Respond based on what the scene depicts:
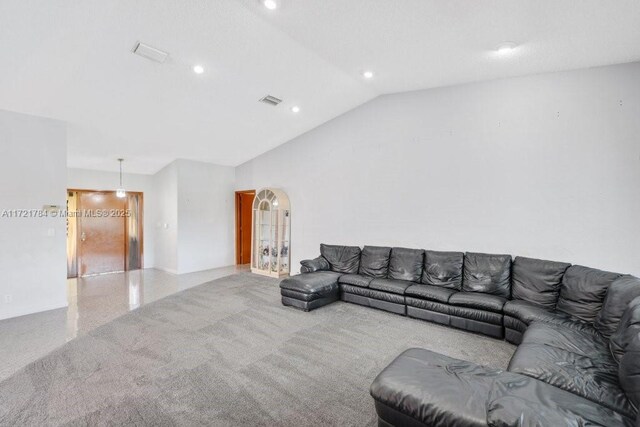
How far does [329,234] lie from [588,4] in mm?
4529

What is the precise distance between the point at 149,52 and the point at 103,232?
542 centimetres

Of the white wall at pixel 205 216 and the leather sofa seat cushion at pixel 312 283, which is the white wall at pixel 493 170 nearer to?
the leather sofa seat cushion at pixel 312 283

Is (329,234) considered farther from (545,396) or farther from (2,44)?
(2,44)

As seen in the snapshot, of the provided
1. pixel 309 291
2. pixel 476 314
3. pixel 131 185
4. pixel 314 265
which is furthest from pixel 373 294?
pixel 131 185

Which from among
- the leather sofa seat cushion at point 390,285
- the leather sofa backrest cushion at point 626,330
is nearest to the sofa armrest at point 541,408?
the leather sofa backrest cushion at point 626,330

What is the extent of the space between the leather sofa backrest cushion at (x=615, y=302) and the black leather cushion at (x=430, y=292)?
1434 mm

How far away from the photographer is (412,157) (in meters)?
4.96

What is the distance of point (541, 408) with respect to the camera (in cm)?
154

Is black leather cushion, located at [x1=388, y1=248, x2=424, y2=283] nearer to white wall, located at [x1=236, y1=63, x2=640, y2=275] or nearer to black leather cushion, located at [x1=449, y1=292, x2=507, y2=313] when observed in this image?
white wall, located at [x1=236, y1=63, x2=640, y2=275]

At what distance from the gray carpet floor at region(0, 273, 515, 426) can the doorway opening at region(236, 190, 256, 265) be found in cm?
364

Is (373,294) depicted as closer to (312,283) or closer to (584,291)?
(312,283)

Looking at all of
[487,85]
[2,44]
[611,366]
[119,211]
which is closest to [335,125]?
[487,85]

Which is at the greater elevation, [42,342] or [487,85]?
[487,85]

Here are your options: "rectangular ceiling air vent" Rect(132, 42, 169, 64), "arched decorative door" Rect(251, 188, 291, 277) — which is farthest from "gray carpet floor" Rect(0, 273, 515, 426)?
"rectangular ceiling air vent" Rect(132, 42, 169, 64)
